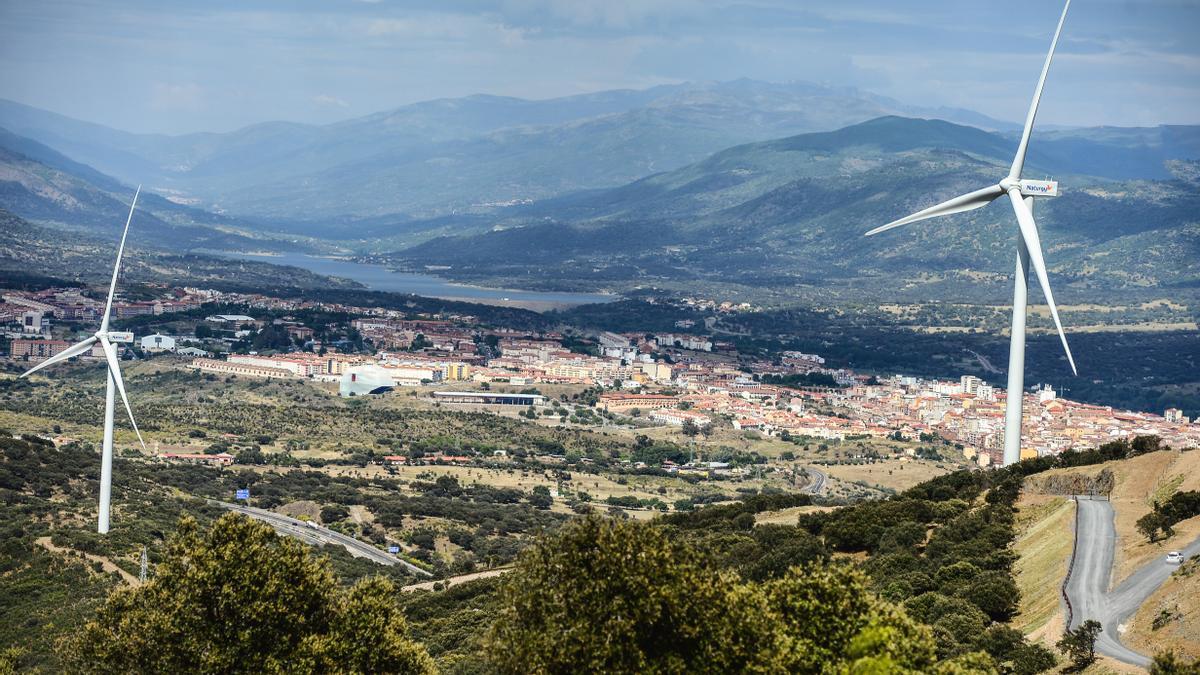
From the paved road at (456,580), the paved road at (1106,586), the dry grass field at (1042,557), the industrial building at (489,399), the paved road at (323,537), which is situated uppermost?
the paved road at (1106,586)

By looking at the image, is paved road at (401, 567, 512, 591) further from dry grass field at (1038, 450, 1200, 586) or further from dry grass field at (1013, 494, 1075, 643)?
dry grass field at (1038, 450, 1200, 586)

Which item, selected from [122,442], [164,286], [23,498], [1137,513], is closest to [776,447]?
[122,442]

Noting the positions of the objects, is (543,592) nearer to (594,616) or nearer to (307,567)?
(594,616)

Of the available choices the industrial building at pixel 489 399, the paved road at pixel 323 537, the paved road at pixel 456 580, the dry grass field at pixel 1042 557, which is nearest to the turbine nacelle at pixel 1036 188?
the dry grass field at pixel 1042 557

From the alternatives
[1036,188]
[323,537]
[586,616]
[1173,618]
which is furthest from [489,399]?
[586,616]

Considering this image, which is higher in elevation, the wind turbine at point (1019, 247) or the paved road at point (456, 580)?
the wind turbine at point (1019, 247)

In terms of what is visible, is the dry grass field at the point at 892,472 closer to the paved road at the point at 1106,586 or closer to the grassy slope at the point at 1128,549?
the grassy slope at the point at 1128,549

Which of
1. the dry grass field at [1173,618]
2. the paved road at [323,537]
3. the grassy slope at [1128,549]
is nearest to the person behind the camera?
the dry grass field at [1173,618]

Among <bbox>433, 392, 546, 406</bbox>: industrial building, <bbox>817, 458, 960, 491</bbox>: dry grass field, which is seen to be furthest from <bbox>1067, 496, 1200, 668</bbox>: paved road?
<bbox>433, 392, 546, 406</bbox>: industrial building
